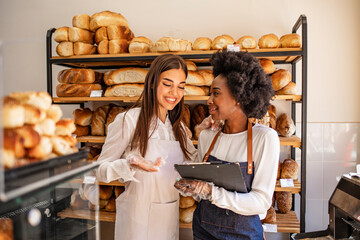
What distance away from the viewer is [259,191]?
1.37 metres

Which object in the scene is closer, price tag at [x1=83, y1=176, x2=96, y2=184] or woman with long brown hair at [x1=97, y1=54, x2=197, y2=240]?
price tag at [x1=83, y1=176, x2=96, y2=184]

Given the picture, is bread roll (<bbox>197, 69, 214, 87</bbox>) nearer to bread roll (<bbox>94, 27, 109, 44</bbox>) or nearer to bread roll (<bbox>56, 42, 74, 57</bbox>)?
bread roll (<bbox>94, 27, 109, 44</bbox>)

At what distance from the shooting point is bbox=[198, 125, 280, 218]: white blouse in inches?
52.8

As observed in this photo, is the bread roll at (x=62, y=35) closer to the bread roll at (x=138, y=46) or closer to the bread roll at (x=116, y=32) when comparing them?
the bread roll at (x=116, y=32)

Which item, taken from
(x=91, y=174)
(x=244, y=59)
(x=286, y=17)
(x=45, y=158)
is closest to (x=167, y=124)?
(x=244, y=59)

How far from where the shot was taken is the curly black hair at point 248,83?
→ 55.4 inches

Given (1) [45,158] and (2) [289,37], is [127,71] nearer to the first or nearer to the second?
(2) [289,37]

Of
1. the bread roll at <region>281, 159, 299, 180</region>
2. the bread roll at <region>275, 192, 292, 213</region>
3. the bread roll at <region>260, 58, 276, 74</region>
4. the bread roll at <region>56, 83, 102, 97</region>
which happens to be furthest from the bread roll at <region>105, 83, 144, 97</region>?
the bread roll at <region>275, 192, 292, 213</region>

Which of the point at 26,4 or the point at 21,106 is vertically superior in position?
the point at 26,4

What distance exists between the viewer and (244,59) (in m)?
1.44

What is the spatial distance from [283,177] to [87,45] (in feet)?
6.65

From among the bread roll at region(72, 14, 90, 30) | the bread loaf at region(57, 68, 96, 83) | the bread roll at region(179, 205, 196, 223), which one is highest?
the bread roll at region(72, 14, 90, 30)

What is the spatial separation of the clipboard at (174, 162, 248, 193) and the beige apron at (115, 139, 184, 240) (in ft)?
1.09

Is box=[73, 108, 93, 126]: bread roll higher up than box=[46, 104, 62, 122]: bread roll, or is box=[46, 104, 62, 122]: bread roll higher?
box=[46, 104, 62, 122]: bread roll
